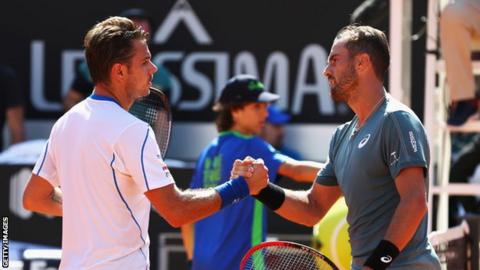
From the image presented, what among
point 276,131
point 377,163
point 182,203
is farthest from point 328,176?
point 276,131

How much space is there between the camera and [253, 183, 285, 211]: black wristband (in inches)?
182

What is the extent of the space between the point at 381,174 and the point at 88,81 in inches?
223

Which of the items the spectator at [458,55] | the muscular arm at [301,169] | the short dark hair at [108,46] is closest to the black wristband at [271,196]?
the short dark hair at [108,46]

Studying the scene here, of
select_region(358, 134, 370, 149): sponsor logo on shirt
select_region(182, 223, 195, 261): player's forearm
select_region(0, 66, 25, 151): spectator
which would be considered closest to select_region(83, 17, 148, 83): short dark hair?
select_region(358, 134, 370, 149): sponsor logo on shirt

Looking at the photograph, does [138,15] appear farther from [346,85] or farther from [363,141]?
[363,141]

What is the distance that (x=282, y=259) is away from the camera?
14.6 feet

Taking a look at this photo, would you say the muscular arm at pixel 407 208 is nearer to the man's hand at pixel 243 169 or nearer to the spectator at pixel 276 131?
the man's hand at pixel 243 169

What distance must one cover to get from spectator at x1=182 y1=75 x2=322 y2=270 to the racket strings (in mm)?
1822

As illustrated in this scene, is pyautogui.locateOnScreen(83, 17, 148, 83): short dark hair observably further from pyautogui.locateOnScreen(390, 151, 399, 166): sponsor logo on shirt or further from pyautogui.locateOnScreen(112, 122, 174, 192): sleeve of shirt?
pyautogui.locateOnScreen(390, 151, 399, 166): sponsor logo on shirt

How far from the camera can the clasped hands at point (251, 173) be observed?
4.41 m

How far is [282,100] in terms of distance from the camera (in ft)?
31.9

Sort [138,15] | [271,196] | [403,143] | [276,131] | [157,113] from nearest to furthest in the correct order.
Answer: [403,143], [271,196], [157,113], [276,131], [138,15]

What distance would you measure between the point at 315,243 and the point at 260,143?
91 cm

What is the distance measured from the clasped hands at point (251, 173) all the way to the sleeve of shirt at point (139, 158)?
47 centimetres
